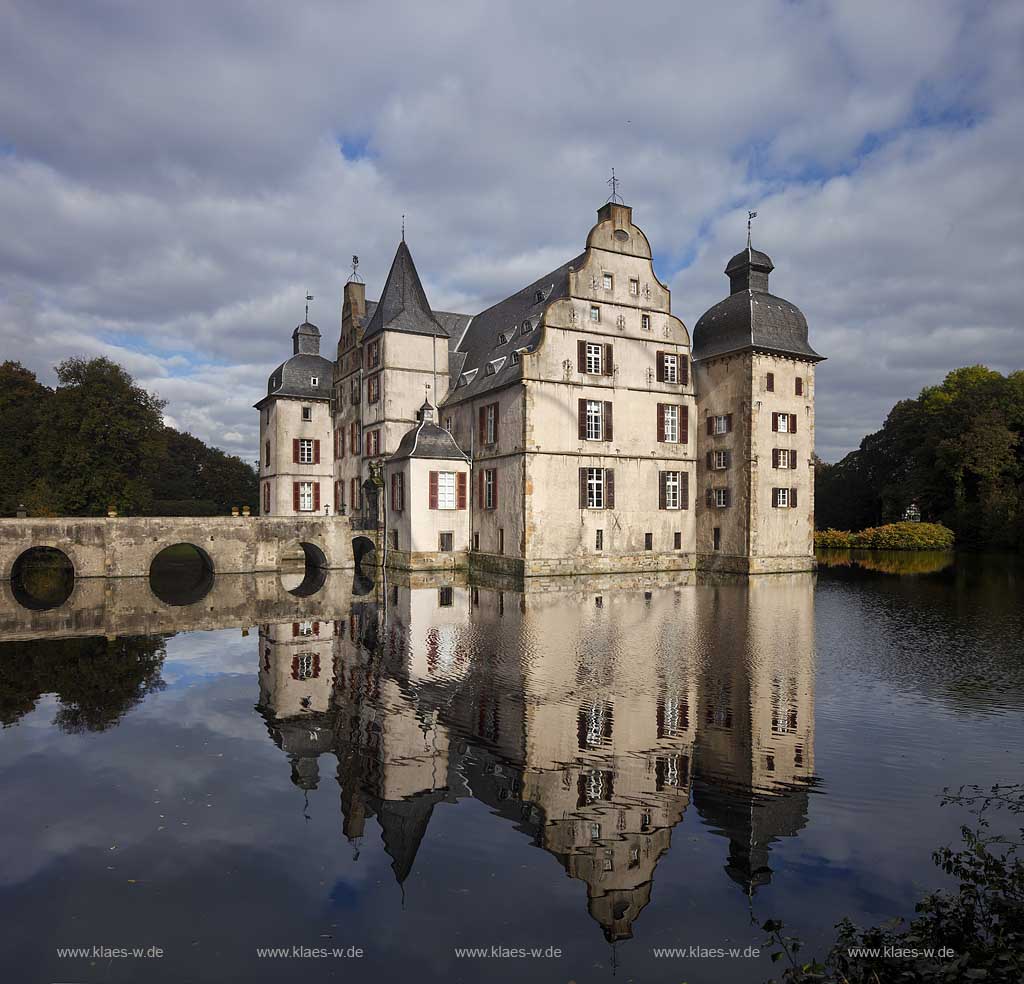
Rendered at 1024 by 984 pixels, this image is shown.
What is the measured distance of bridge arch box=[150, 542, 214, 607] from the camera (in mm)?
26981

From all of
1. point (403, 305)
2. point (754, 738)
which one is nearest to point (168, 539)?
point (403, 305)

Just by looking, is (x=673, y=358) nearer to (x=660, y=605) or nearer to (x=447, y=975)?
(x=660, y=605)

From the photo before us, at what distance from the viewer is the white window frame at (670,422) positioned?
3478cm

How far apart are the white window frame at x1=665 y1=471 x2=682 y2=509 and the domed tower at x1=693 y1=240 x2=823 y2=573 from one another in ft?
4.61

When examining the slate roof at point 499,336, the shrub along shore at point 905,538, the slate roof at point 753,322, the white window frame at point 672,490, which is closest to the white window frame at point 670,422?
the white window frame at point 672,490

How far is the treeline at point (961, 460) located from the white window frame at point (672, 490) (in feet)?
115

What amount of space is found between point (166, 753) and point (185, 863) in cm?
354

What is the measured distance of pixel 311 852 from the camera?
7.21m

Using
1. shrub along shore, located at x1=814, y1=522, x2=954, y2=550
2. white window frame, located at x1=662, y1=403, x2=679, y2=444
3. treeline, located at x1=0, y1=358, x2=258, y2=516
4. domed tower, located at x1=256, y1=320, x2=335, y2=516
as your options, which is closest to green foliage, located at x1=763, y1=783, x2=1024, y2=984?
white window frame, located at x1=662, y1=403, x2=679, y2=444

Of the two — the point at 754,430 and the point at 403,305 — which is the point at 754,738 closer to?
the point at 754,430

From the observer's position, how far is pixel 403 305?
39.2 m

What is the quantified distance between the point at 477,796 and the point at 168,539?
90.7ft

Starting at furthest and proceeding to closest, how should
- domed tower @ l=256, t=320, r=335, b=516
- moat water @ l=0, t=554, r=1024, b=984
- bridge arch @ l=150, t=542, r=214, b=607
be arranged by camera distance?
domed tower @ l=256, t=320, r=335, b=516, bridge arch @ l=150, t=542, r=214, b=607, moat water @ l=0, t=554, r=1024, b=984

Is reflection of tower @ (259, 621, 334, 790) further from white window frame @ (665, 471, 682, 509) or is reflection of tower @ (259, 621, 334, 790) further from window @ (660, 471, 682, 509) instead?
white window frame @ (665, 471, 682, 509)
